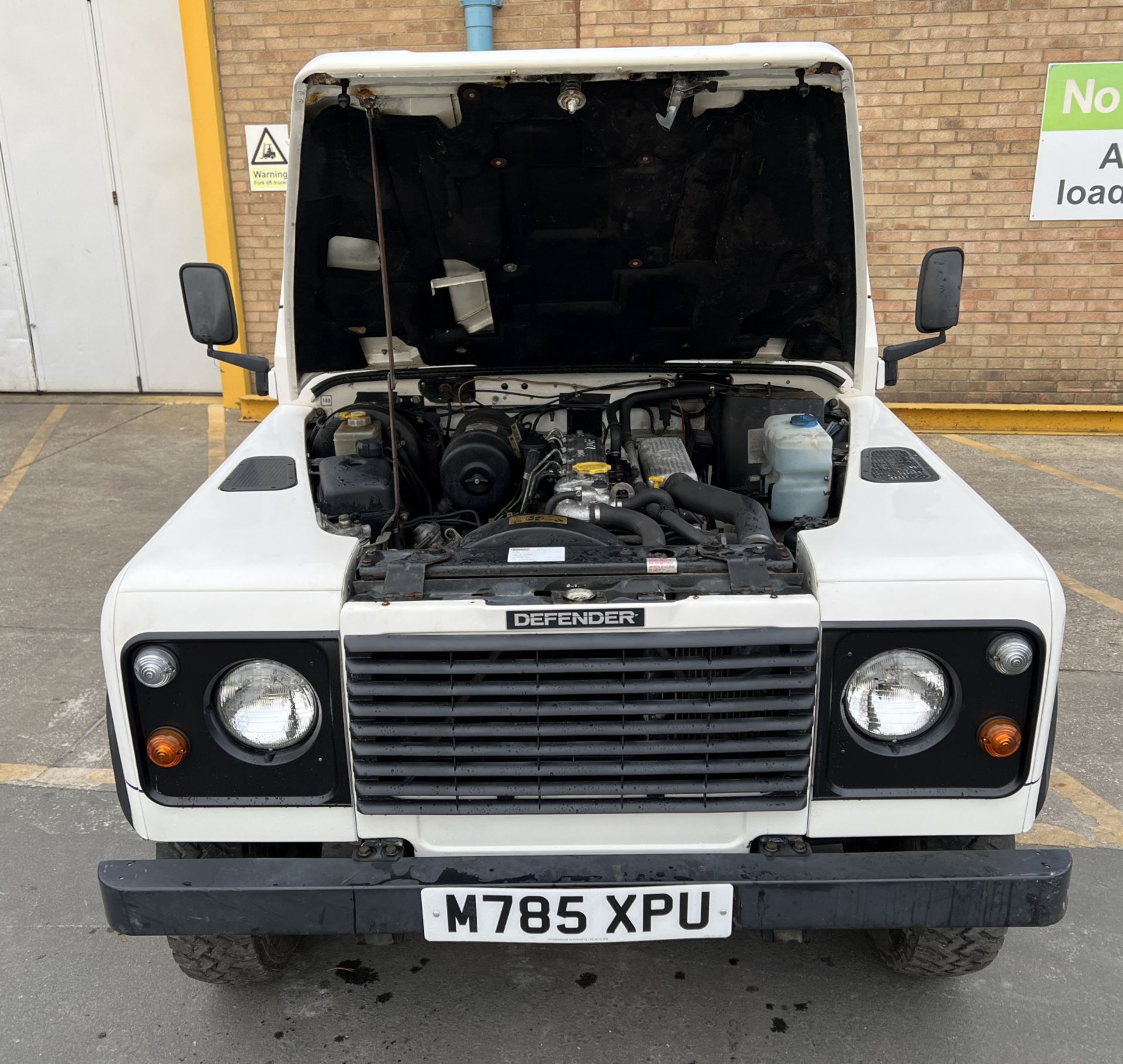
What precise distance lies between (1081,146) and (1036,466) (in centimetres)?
267

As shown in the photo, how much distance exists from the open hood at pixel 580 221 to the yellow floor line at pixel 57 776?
165 cm

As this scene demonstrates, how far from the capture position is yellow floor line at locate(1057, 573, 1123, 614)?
191 inches

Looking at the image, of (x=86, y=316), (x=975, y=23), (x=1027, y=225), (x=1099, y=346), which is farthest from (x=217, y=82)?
(x=1099, y=346)

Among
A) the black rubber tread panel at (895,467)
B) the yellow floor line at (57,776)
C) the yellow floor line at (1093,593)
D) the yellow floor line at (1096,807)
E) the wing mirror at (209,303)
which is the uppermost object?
the wing mirror at (209,303)

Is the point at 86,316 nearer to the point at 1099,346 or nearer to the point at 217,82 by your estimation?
the point at 217,82

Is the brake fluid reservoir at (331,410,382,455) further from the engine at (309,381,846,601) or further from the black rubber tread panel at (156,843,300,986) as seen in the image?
the black rubber tread panel at (156,843,300,986)

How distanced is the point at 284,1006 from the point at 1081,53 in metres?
8.54

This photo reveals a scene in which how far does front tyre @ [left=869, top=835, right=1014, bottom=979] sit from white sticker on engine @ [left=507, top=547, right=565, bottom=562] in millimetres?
1042

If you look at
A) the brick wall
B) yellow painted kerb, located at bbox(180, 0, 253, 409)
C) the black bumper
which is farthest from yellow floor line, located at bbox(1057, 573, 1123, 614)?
yellow painted kerb, located at bbox(180, 0, 253, 409)

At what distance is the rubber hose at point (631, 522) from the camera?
2.49 m

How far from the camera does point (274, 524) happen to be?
7.88ft

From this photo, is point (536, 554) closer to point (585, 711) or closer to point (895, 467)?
point (585, 711)

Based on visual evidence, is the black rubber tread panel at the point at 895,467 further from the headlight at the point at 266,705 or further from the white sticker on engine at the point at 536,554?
the headlight at the point at 266,705

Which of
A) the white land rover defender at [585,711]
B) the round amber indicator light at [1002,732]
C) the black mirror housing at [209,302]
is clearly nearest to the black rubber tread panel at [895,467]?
the white land rover defender at [585,711]
